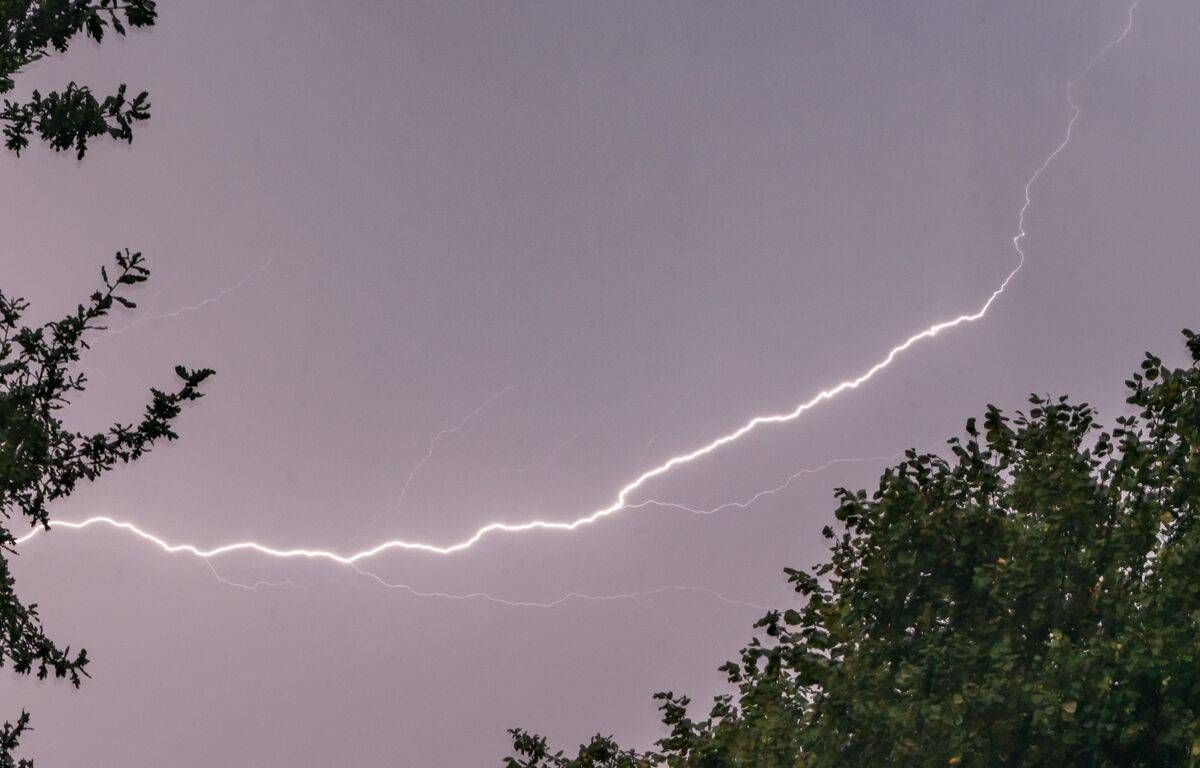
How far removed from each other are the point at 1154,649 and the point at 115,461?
295 inches

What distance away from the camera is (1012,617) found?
9.29m

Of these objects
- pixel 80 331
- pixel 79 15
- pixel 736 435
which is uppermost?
pixel 736 435

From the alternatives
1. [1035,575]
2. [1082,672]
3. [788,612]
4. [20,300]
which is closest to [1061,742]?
[1082,672]

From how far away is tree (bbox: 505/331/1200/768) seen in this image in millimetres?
8234

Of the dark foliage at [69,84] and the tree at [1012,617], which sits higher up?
the dark foliage at [69,84]

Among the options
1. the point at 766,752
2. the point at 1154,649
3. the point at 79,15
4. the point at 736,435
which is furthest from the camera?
the point at 736,435

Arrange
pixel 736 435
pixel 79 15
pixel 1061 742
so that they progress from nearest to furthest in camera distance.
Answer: pixel 1061 742, pixel 79 15, pixel 736 435

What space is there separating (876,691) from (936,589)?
39.6 inches

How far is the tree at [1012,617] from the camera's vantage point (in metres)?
8.23

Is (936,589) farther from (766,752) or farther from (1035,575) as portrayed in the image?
(766,752)

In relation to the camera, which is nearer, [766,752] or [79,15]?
[79,15]

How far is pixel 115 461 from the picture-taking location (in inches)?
337

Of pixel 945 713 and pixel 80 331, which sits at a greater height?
pixel 80 331

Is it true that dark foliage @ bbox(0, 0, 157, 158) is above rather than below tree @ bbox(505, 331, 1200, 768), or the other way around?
Result: above
